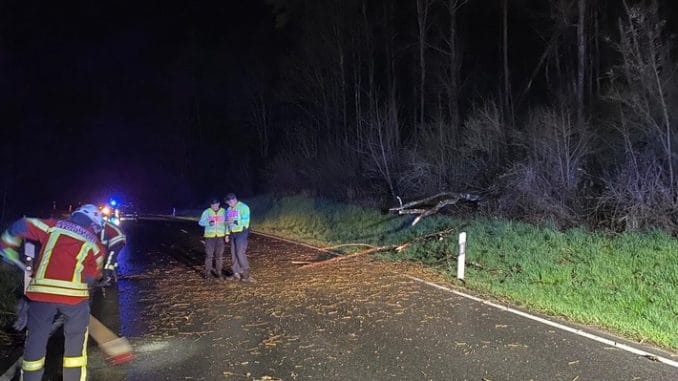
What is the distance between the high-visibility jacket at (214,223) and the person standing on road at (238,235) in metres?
0.16

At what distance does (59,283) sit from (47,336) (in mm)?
524

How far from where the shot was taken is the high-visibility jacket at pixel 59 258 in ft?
15.6

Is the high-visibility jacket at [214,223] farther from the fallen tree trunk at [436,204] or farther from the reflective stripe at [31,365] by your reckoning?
the fallen tree trunk at [436,204]

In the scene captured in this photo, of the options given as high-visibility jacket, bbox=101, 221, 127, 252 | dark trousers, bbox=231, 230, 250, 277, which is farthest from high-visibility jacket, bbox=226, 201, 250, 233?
high-visibility jacket, bbox=101, 221, 127, 252

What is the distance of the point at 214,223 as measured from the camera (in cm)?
1161

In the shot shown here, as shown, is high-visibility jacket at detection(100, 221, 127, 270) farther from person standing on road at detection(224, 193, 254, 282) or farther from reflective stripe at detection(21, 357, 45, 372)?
reflective stripe at detection(21, 357, 45, 372)

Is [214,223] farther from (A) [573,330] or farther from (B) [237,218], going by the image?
(A) [573,330]

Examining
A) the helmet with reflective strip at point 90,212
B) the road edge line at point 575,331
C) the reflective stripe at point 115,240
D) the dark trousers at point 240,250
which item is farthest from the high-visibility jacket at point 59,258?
the dark trousers at point 240,250

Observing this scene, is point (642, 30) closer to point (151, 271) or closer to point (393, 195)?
point (393, 195)

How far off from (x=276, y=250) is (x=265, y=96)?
33670 mm

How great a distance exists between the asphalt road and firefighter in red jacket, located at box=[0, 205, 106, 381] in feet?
3.50

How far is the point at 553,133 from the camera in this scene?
16.0 m

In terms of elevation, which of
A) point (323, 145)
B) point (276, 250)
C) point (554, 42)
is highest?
point (554, 42)

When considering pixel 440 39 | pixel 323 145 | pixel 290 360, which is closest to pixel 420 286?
pixel 290 360
